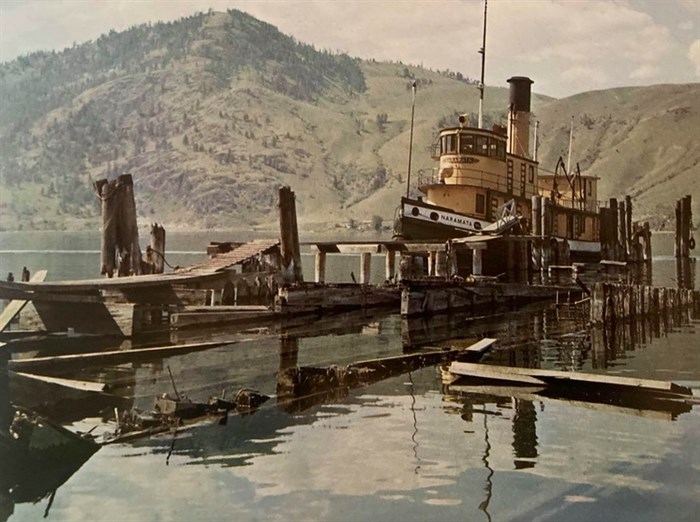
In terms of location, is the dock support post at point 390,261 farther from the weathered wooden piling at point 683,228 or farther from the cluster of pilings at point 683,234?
the weathered wooden piling at point 683,228

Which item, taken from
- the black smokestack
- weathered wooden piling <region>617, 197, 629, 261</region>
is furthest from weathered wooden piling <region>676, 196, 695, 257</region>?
the black smokestack

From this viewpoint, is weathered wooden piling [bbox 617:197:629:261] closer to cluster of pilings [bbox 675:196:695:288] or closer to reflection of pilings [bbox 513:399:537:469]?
cluster of pilings [bbox 675:196:695:288]

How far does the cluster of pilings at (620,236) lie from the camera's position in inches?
1945

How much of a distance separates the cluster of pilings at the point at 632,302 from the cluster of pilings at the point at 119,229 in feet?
46.6

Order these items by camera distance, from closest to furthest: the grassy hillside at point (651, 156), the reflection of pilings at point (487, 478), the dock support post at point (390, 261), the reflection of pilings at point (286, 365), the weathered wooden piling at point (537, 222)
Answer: the reflection of pilings at point (487, 478) < the reflection of pilings at point (286, 365) < the dock support post at point (390, 261) < the weathered wooden piling at point (537, 222) < the grassy hillside at point (651, 156)

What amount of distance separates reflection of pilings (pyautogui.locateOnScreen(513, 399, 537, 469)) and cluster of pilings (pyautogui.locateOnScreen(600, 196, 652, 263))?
38.9m

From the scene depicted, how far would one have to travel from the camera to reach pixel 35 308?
1912 cm

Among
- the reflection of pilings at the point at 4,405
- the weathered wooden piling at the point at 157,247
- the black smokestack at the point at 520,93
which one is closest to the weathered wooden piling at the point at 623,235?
the black smokestack at the point at 520,93

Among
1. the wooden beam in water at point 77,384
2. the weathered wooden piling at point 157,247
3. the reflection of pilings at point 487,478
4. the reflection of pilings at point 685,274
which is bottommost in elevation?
the reflection of pilings at point 487,478

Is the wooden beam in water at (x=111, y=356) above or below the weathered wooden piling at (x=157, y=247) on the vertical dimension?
below

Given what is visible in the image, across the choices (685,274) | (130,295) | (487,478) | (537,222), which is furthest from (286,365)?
(685,274)

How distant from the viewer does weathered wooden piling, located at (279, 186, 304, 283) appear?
Result: 973 inches

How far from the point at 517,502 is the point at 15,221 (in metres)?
156

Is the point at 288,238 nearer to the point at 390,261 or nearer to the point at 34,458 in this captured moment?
the point at 390,261
